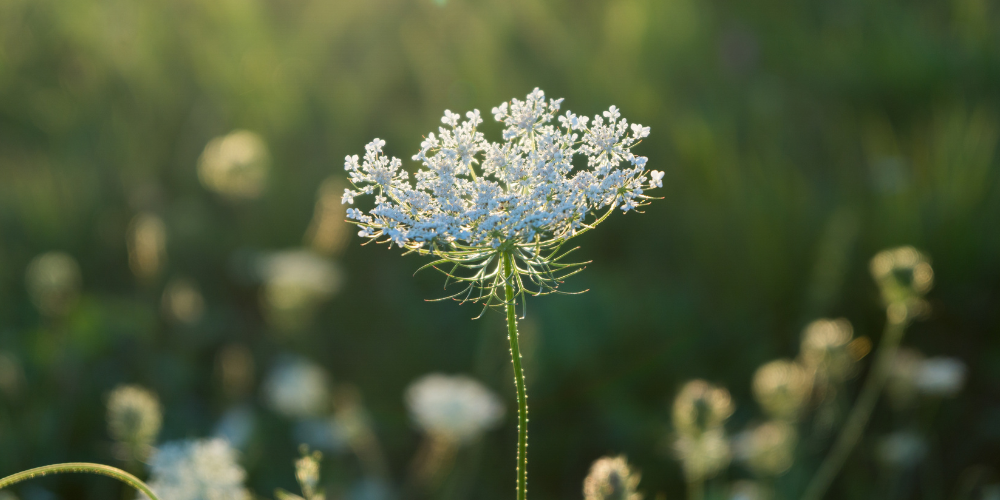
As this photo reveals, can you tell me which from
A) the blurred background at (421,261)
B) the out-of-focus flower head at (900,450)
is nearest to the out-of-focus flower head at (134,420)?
the blurred background at (421,261)

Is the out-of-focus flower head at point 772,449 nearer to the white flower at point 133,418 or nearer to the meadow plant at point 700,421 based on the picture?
the meadow plant at point 700,421

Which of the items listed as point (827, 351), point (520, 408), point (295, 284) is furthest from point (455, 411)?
point (520, 408)

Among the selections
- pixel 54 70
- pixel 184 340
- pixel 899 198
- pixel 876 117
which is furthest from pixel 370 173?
pixel 54 70

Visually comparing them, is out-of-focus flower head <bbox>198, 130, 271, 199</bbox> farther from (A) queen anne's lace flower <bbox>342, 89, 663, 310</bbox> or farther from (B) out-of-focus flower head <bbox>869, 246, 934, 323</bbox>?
(B) out-of-focus flower head <bbox>869, 246, 934, 323</bbox>

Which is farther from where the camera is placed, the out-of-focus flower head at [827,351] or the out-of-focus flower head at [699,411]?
the out-of-focus flower head at [827,351]

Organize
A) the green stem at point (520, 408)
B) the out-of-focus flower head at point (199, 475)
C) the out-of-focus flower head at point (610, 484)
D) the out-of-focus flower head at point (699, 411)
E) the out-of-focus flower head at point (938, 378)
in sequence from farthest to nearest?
the out-of-focus flower head at point (938, 378)
the out-of-focus flower head at point (699, 411)
the out-of-focus flower head at point (199, 475)
the out-of-focus flower head at point (610, 484)
the green stem at point (520, 408)

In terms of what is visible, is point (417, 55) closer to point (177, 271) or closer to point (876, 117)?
point (177, 271)
